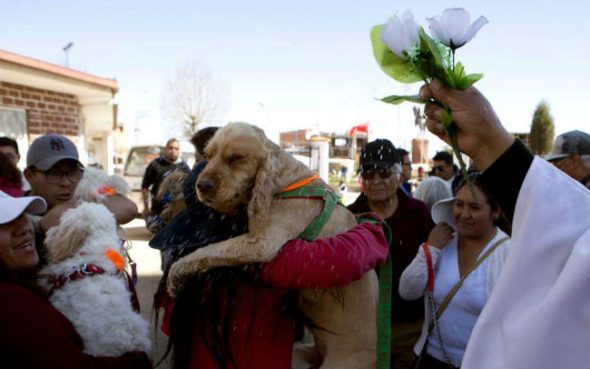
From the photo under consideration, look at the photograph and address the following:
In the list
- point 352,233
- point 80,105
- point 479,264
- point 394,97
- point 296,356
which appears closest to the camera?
point 394,97

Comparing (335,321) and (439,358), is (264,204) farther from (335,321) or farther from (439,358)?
(439,358)

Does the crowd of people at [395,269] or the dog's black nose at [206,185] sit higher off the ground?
the dog's black nose at [206,185]

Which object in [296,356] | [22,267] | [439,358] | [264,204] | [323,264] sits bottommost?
[439,358]

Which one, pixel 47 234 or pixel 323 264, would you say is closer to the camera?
pixel 323 264

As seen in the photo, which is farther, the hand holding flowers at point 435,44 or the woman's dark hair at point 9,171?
the woman's dark hair at point 9,171

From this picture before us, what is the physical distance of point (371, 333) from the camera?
5.52ft

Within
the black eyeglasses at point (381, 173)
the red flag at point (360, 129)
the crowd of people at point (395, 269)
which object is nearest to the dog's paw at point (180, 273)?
the crowd of people at point (395, 269)

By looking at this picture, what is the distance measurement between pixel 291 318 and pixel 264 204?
49 centimetres

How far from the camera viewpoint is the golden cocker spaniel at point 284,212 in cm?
154

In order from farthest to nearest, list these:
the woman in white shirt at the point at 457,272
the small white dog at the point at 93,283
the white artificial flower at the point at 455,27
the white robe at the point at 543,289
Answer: the woman in white shirt at the point at 457,272, the small white dog at the point at 93,283, the white artificial flower at the point at 455,27, the white robe at the point at 543,289

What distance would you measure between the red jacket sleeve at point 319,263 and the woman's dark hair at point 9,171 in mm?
2901

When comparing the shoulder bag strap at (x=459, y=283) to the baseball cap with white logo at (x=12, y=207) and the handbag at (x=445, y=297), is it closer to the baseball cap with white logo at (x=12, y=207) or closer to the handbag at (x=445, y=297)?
the handbag at (x=445, y=297)

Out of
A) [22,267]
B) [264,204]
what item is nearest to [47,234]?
[22,267]

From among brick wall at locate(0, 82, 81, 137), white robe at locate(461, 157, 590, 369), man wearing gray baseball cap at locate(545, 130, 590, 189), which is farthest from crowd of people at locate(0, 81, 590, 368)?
A: brick wall at locate(0, 82, 81, 137)
